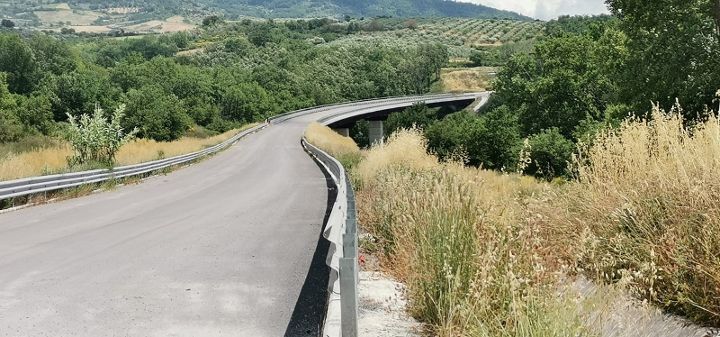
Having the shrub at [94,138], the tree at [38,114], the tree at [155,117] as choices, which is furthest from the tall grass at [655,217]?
the tree at [38,114]

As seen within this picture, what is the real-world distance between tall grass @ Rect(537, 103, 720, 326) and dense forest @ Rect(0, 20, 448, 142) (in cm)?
5310

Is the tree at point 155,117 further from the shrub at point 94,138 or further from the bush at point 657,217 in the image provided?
the bush at point 657,217

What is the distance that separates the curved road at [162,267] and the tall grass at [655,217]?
2625 mm

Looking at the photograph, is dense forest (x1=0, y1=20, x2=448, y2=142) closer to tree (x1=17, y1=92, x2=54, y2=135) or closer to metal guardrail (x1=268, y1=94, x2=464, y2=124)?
tree (x1=17, y1=92, x2=54, y2=135)

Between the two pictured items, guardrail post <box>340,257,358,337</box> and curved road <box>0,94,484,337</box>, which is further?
curved road <box>0,94,484,337</box>

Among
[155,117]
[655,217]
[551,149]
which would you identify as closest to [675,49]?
[551,149]

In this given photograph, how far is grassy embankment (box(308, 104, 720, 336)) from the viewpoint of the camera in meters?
4.00

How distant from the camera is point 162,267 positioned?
7555 millimetres

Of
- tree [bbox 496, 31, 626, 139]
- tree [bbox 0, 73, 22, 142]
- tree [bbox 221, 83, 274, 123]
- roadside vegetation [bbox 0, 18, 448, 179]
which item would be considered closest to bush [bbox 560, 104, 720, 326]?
roadside vegetation [bbox 0, 18, 448, 179]

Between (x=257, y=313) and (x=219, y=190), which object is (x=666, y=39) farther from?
(x=257, y=313)

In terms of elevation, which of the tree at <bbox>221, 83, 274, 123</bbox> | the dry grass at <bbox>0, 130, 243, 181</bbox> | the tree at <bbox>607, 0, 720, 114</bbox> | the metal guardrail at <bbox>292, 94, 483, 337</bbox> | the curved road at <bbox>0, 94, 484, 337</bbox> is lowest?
the tree at <bbox>221, 83, 274, 123</bbox>

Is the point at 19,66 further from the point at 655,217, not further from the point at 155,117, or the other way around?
the point at 655,217

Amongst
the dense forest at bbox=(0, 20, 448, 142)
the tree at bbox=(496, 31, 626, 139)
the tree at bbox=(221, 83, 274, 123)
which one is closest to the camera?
the tree at bbox=(496, 31, 626, 139)

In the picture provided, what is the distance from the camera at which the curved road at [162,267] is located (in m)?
5.41
